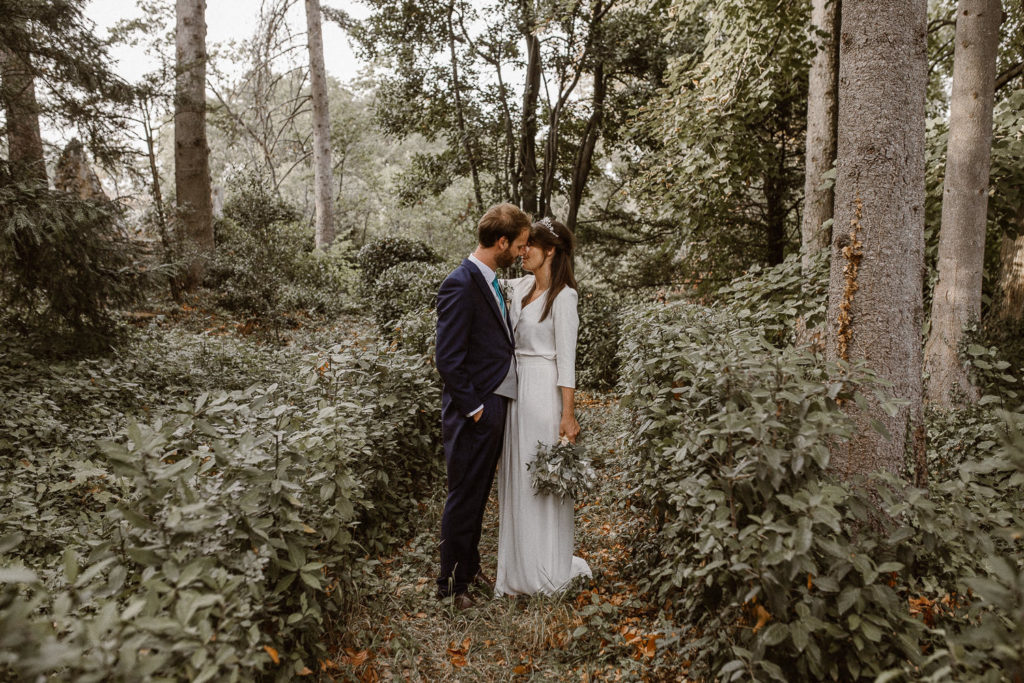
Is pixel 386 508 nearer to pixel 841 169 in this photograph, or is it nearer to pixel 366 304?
pixel 841 169

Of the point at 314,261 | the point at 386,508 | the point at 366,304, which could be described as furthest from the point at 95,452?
the point at 314,261

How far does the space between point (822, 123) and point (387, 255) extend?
10701 mm

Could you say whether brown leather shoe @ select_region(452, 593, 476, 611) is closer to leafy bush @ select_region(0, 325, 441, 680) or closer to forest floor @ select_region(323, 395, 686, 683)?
forest floor @ select_region(323, 395, 686, 683)

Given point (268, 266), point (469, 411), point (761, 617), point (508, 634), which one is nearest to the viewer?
point (761, 617)

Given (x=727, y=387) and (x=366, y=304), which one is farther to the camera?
(x=366, y=304)

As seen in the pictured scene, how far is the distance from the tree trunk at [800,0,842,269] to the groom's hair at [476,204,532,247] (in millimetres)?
3756

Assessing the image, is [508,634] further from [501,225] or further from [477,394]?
[501,225]

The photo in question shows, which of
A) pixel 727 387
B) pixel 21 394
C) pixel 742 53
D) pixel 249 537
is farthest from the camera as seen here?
pixel 742 53

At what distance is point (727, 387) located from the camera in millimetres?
2555

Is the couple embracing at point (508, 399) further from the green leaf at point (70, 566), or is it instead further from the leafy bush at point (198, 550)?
the green leaf at point (70, 566)

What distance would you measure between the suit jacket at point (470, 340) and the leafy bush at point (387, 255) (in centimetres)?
1140

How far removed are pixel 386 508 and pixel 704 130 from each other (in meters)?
6.49

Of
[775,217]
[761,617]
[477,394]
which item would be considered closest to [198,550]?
[477,394]

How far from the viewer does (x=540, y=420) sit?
11.8ft
